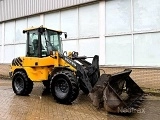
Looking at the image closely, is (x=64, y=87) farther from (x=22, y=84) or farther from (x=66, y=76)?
(x=22, y=84)

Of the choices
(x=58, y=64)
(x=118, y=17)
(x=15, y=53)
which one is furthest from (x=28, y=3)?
(x=58, y=64)

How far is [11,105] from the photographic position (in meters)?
8.55

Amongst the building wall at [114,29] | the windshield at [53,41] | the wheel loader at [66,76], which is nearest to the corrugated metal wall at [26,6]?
the building wall at [114,29]

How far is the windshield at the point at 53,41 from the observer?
396 inches

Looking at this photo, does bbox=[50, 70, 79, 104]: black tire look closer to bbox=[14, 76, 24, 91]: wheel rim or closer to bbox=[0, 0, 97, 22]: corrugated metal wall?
bbox=[14, 76, 24, 91]: wheel rim

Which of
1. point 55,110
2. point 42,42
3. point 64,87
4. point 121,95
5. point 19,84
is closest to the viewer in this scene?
point 55,110

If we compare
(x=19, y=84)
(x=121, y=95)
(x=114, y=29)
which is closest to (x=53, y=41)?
(x=19, y=84)

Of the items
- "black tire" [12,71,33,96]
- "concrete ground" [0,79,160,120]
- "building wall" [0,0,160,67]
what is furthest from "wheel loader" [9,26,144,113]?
"building wall" [0,0,160,67]

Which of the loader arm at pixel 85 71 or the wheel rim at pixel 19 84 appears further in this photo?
the wheel rim at pixel 19 84

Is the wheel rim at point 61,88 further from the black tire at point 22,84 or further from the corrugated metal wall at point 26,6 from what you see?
the corrugated metal wall at point 26,6

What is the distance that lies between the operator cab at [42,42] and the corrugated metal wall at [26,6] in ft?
12.1

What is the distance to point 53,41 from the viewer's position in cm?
1047

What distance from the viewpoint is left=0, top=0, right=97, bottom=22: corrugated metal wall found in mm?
14508

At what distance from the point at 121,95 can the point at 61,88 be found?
2075 millimetres
